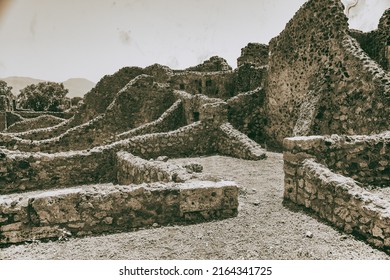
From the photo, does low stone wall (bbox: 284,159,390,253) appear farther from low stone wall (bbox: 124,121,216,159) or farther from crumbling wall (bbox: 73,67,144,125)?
crumbling wall (bbox: 73,67,144,125)

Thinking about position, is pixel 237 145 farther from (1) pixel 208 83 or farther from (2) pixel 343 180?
(1) pixel 208 83

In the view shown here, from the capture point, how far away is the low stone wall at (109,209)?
489 centimetres

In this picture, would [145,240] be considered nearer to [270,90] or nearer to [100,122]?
[270,90]

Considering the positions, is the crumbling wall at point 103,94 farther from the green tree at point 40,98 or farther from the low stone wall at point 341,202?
the green tree at point 40,98

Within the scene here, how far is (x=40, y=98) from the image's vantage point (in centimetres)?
4981

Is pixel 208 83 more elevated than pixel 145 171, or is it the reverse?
pixel 208 83

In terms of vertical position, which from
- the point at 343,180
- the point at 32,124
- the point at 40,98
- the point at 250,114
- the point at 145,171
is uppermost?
the point at 40,98

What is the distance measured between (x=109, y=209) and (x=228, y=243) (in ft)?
6.72

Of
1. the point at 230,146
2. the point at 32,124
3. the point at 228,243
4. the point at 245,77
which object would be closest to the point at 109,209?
the point at 228,243

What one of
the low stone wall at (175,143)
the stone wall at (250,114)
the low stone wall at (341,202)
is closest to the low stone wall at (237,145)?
the low stone wall at (175,143)

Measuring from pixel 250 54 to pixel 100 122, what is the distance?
1436 cm

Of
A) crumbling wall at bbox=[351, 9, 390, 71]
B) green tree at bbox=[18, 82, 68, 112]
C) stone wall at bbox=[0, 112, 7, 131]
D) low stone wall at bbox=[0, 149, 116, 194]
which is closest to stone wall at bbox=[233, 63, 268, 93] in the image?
crumbling wall at bbox=[351, 9, 390, 71]

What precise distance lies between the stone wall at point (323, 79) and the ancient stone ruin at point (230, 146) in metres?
0.04
